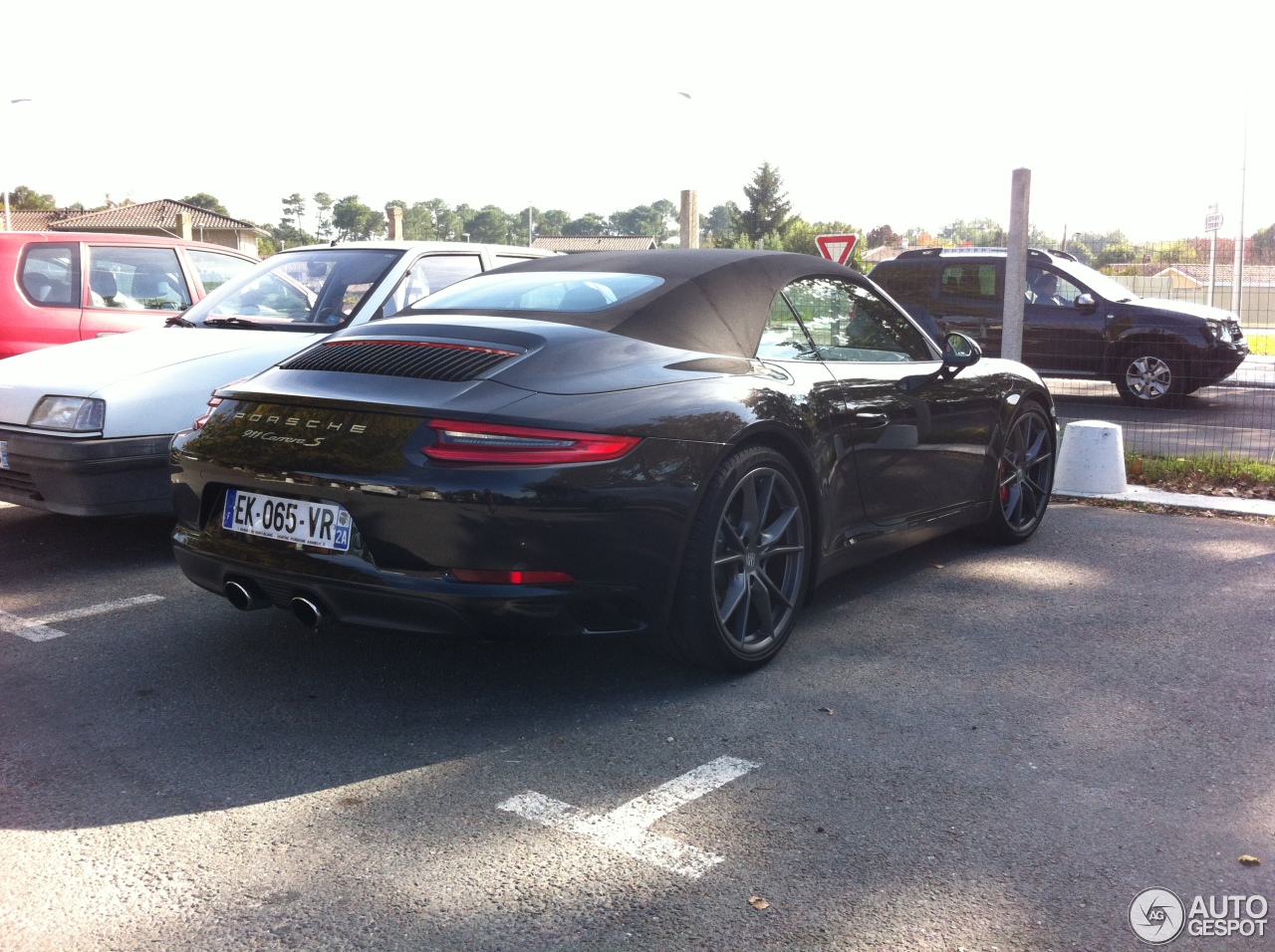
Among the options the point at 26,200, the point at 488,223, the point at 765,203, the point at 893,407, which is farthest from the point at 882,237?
the point at 893,407

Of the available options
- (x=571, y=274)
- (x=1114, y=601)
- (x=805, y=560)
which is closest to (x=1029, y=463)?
(x=1114, y=601)

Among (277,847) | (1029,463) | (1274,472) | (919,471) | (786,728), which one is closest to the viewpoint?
(277,847)

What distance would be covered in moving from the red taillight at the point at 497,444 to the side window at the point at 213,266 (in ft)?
18.8

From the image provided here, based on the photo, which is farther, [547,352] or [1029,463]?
[1029,463]

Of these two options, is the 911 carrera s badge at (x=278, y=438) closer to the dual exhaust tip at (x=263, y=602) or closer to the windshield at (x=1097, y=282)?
the dual exhaust tip at (x=263, y=602)

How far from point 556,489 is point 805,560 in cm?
126

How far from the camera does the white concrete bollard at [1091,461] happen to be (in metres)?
7.74

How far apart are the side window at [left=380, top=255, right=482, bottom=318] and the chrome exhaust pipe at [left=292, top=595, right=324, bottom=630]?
2734 millimetres

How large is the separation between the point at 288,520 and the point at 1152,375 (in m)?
12.9

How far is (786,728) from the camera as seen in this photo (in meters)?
3.55

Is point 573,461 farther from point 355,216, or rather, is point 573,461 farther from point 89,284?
point 355,216

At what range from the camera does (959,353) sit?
17.2ft

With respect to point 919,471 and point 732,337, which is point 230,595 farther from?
point 919,471

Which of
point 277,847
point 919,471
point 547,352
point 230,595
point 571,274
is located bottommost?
point 277,847
